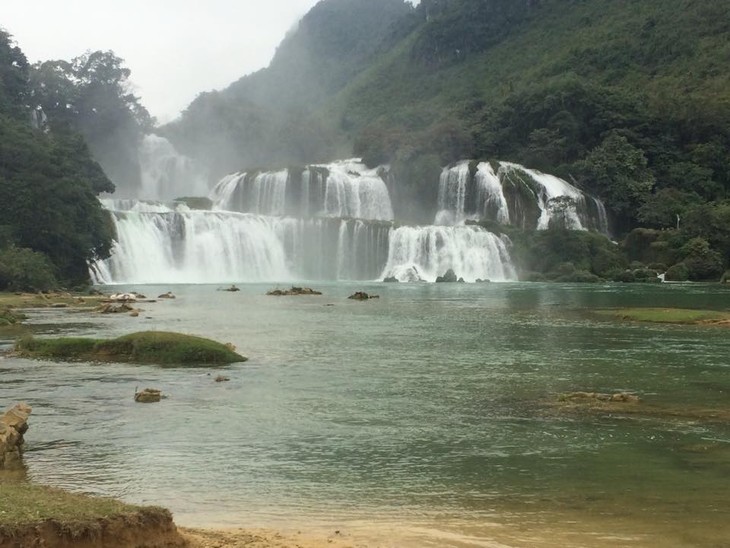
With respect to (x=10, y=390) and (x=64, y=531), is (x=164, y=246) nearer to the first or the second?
(x=10, y=390)

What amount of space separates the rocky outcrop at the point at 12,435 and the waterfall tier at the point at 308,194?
62.9 meters

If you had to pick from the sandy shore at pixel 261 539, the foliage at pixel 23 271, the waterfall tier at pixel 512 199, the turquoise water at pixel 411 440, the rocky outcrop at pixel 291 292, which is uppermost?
the waterfall tier at pixel 512 199

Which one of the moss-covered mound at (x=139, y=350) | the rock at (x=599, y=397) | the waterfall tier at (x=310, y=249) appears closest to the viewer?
the rock at (x=599, y=397)

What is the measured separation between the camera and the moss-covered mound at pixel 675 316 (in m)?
24.6

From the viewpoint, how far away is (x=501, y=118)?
8188 cm

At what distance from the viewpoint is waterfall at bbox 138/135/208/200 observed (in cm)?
10381

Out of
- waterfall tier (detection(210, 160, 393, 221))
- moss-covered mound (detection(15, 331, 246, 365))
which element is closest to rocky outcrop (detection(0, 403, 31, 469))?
moss-covered mound (detection(15, 331, 246, 365))

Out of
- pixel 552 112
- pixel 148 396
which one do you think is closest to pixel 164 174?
pixel 552 112

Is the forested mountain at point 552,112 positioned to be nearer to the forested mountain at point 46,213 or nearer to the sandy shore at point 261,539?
the forested mountain at point 46,213

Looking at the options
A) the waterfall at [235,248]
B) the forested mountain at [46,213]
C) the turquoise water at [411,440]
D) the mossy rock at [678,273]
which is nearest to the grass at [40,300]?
the forested mountain at [46,213]

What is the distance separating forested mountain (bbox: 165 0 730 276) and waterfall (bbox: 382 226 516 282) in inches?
483

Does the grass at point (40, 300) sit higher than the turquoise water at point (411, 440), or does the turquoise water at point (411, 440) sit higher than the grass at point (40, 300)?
the grass at point (40, 300)

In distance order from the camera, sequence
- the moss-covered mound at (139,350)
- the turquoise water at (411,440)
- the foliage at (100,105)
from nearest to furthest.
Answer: the turquoise water at (411,440)
the moss-covered mound at (139,350)
the foliage at (100,105)

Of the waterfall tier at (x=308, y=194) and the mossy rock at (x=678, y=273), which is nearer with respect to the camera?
the mossy rock at (x=678, y=273)
